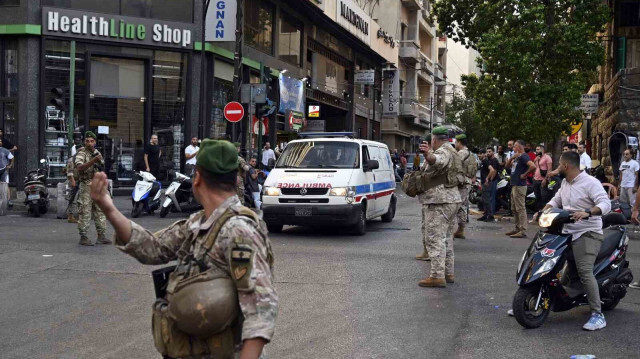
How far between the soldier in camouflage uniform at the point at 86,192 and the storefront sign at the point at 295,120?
19.8 meters

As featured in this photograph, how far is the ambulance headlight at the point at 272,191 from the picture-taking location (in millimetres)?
13508

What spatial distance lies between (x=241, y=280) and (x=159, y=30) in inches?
868

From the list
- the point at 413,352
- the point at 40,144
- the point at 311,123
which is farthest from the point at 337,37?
the point at 413,352

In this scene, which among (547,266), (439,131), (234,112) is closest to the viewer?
(547,266)

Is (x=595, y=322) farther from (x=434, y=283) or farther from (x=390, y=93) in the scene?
(x=390, y=93)

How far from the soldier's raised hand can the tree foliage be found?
73.1 feet

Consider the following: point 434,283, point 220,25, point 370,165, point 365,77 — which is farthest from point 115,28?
point 365,77

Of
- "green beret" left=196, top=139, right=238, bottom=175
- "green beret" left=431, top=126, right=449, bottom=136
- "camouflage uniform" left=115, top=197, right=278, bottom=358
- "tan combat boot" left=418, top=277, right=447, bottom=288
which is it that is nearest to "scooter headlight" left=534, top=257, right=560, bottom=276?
"tan combat boot" left=418, top=277, right=447, bottom=288

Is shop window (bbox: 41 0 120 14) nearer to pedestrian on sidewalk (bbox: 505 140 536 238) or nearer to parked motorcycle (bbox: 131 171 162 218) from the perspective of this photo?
parked motorcycle (bbox: 131 171 162 218)

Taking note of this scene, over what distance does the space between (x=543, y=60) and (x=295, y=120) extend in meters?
11.5

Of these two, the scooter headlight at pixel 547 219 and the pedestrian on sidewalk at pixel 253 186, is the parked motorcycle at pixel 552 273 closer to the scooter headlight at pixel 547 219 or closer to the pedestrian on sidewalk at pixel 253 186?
the scooter headlight at pixel 547 219

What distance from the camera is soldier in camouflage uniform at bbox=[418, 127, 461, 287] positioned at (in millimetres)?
8555

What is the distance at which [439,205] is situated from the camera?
28.6ft

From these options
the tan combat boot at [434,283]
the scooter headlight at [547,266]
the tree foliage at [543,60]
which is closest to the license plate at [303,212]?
the tan combat boot at [434,283]
